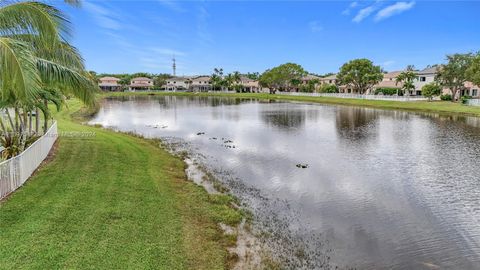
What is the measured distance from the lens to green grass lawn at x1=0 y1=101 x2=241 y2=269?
26.8 feet

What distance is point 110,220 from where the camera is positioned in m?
10.2

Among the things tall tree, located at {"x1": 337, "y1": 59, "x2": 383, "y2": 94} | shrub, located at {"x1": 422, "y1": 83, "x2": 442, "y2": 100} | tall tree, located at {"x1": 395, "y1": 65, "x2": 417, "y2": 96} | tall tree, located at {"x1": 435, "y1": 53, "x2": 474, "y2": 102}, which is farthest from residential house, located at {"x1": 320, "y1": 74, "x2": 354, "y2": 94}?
shrub, located at {"x1": 422, "y1": 83, "x2": 442, "y2": 100}

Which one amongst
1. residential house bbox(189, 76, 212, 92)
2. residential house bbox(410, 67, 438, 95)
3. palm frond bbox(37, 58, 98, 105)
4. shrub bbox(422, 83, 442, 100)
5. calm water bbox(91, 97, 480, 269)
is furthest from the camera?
residential house bbox(189, 76, 212, 92)

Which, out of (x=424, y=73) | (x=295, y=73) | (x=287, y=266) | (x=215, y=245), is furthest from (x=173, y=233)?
(x=295, y=73)

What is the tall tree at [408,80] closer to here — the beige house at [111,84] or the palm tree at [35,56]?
the palm tree at [35,56]

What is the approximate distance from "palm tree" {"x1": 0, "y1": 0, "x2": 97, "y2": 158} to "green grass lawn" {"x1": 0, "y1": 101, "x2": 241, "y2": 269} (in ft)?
10.2

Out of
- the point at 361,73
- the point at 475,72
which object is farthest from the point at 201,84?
the point at 475,72

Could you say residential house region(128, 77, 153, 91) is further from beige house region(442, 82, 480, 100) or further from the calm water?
the calm water

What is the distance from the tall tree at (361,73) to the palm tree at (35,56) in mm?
86634

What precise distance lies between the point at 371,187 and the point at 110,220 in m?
12.1

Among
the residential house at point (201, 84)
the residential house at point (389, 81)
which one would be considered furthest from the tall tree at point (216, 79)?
the residential house at point (389, 81)

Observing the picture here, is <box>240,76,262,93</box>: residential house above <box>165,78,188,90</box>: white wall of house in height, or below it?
below

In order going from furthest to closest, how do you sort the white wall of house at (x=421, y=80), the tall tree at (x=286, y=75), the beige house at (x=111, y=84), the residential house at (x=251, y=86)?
the beige house at (x=111, y=84)
the residential house at (x=251, y=86)
the tall tree at (x=286, y=75)
the white wall of house at (x=421, y=80)

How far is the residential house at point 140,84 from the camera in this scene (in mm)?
168500
